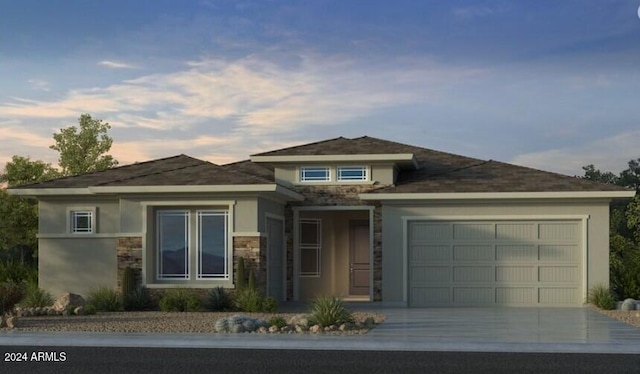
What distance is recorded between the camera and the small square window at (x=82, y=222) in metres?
27.7

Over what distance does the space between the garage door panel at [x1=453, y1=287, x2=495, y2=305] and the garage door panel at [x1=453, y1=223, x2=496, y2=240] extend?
1406mm

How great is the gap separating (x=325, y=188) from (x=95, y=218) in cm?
662

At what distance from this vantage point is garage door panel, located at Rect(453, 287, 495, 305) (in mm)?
26531

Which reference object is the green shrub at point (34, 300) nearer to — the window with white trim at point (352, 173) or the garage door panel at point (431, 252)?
the window with white trim at point (352, 173)

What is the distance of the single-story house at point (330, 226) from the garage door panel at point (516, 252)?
0.13 ft

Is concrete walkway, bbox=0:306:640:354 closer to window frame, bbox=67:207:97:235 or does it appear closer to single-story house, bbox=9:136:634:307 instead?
single-story house, bbox=9:136:634:307

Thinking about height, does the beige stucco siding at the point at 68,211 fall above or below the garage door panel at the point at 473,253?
above

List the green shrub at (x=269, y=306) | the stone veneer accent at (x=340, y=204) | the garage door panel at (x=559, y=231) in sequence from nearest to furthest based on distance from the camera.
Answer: the green shrub at (x=269, y=306)
the garage door panel at (x=559, y=231)
the stone veneer accent at (x=340, y=204)

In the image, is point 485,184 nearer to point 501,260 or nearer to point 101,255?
point 501,260

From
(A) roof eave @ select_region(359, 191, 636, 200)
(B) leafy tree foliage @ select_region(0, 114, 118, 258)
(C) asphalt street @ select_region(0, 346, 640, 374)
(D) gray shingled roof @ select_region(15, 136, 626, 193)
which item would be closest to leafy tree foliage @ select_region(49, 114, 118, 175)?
(B) leafy tree foliage @ select_region(0, 114, 118, 258)

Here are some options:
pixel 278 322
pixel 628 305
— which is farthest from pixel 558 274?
pixel 278 322

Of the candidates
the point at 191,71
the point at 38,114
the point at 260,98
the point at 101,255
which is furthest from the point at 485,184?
the point at 38,114

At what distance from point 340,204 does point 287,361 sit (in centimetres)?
1332

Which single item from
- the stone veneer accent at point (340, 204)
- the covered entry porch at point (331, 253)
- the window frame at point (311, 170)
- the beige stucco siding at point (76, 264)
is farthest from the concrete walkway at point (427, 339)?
the beige stucco siding at point (76, 264)
